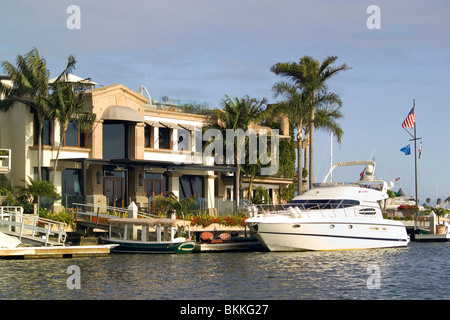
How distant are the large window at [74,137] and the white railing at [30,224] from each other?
7.64 metres

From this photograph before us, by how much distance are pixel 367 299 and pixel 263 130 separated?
3596 centimetres

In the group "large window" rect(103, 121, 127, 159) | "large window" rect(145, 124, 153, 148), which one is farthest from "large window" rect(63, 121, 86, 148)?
"large window" rect(145, 124, 153, 148)

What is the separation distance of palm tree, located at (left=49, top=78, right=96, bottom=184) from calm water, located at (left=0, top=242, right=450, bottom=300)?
10.6m

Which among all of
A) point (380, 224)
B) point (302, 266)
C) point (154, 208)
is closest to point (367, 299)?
point (302, 266)

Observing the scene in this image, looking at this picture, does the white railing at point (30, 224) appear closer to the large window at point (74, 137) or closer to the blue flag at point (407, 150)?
the large window at point (74, 137)

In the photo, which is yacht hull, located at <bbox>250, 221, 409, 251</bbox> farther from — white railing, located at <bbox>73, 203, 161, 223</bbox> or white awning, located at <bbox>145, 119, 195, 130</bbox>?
white awning, located at <bbox>145, 119, 195, 130</bbox>

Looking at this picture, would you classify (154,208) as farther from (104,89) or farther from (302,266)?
(302,266)

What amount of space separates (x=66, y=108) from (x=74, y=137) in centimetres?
404

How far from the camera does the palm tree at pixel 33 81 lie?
44219 mm

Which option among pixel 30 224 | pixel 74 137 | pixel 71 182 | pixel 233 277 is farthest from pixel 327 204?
pixel 74 137

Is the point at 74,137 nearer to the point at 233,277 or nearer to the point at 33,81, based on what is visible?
the point at 33,81

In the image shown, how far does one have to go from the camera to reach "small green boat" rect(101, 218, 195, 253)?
39.0m

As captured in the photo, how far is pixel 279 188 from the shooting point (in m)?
62.1

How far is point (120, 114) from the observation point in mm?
48312
